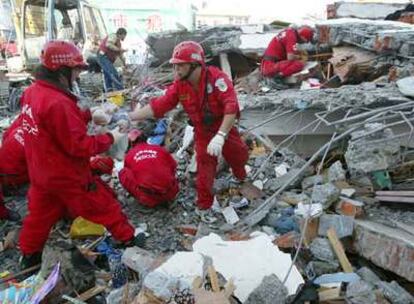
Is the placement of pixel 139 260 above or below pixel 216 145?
below

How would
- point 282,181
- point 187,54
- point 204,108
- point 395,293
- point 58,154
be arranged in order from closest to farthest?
point 395,293, point 58,154, point 187,54, point 204,108, point 282,181

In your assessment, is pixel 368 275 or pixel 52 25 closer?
pixel 368 275

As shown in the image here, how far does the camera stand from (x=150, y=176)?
3.90 meters

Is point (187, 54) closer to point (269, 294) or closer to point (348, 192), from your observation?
point (348, 192)

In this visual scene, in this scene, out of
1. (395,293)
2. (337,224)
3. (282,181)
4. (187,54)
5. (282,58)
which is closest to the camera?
(395,293)

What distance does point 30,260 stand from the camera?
133 inches

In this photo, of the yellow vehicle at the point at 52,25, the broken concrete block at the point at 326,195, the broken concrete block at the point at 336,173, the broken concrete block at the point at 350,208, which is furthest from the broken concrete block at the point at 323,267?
the yellow vehicle at the point at 52,25

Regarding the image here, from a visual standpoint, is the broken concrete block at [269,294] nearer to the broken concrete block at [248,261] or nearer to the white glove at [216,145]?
the broken concrete block at [248,261]

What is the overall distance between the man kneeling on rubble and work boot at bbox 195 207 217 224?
0.90 feet

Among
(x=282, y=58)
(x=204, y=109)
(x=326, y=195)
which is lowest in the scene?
(x=326, y=195)

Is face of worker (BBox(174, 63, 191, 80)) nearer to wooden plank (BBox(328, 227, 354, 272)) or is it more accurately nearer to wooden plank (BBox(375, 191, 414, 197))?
wooden plank (BBox(328, 227, 354, 272))

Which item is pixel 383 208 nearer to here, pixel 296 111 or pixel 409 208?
pixel 409 208

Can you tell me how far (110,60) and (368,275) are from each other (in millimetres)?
7663

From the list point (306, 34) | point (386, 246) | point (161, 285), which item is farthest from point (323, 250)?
point (306, 34)
